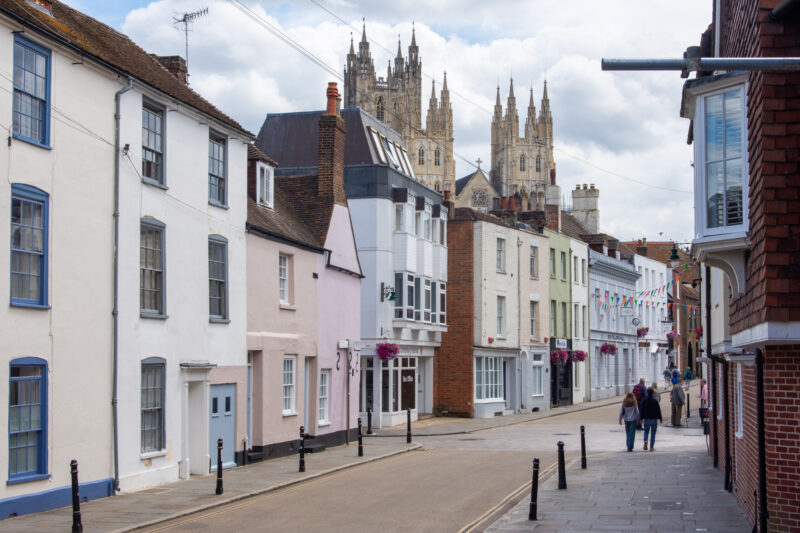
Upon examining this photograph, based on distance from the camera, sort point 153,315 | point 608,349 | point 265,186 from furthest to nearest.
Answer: point 608,349 < point 265,186 < point 153,315

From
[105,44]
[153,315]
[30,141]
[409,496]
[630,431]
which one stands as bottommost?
[409,496]

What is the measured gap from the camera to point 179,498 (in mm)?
17438

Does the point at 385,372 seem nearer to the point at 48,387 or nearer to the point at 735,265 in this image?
the point at 48,387

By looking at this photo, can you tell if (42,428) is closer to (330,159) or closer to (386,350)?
(330,159)

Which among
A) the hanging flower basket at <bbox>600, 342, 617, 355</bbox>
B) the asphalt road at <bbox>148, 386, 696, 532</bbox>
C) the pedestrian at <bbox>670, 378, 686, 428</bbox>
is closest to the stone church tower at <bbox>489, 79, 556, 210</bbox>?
the hanging flower basket at <bbox>600, 342, 617, 355</bbox>

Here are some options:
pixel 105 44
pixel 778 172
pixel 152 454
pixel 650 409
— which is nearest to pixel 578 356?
pixel 650 409

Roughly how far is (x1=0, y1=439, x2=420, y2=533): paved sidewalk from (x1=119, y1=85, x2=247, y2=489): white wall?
0.85 meters

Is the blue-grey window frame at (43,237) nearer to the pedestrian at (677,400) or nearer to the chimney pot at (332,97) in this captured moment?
the chimney pot at (332,97)

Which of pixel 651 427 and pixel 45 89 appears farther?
pixel 651 427

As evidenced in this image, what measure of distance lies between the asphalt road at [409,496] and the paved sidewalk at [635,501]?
2.55 ft

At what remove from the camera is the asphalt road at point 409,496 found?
48.8 feet

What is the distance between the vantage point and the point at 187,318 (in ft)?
68.7

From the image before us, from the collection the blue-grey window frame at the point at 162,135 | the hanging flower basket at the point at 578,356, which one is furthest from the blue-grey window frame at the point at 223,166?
the hanging flower basket at the point at 578,356

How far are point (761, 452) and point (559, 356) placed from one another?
136ft
